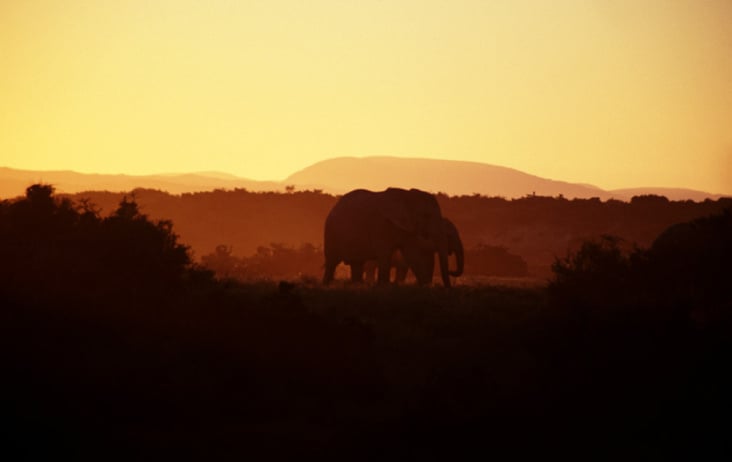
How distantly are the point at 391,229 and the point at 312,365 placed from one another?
10547 mm

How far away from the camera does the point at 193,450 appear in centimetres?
1334

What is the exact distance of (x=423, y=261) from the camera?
26.6 meters

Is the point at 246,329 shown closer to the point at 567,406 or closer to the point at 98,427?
the point at 98,427

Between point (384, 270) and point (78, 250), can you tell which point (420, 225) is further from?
point (78, 250)

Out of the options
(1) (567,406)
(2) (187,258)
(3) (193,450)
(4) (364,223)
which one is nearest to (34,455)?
(3) (193,450)

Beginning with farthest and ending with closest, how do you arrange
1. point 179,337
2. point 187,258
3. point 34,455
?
1. point 187,258
2. point 179,337
3. point 34,455

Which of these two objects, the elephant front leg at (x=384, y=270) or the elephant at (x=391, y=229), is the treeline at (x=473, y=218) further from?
the elephant front leg at (x=384, y=270)

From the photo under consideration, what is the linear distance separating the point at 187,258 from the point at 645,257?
8.47 metres

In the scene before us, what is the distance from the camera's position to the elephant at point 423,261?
26266 millimetres

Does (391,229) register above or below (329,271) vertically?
above

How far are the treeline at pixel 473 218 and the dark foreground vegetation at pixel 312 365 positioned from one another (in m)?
30.9

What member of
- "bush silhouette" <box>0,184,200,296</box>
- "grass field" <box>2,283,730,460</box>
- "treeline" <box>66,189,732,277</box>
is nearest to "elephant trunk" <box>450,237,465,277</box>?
"bush silhouette" <box>0,184,200,296</box>

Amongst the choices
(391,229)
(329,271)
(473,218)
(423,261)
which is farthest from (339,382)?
(473,218)

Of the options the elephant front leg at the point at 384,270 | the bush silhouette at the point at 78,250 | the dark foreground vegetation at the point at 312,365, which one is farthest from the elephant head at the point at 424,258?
the bush silhouette at the point at 78,250
